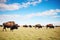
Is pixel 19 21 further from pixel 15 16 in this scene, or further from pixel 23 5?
pixel 23 5

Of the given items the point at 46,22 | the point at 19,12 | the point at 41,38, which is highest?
the point at 19,12

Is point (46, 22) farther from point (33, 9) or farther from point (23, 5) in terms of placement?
point (23, 5)

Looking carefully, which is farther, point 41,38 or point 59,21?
point 59,21

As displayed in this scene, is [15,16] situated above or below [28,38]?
above

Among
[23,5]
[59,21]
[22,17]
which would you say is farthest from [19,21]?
[59,21]

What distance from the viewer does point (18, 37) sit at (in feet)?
14.9

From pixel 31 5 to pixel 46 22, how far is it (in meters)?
0.85

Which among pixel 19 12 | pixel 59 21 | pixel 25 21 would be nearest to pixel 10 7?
pixel 19 12

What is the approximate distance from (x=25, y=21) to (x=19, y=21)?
226mm

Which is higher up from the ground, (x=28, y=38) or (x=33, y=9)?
(x=33, y=9)

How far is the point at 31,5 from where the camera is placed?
16.3 ft

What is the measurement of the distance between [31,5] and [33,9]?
17cm

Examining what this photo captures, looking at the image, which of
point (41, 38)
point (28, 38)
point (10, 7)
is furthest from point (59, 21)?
point (10, 7)

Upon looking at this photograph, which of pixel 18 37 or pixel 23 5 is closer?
pixel 18 37
